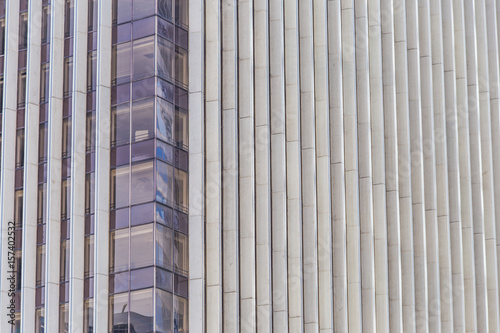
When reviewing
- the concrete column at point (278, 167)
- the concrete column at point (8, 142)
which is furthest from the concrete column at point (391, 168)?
the concrete column at point (8, 142)

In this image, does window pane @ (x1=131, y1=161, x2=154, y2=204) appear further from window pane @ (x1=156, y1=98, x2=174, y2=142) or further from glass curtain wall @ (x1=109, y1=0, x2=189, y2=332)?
window pane @ (x1=156, y1=98, x2=174, y2=142)

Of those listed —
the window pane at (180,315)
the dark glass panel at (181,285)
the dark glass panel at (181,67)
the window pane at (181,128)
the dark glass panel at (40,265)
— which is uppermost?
the dark glass panel at (181,67)

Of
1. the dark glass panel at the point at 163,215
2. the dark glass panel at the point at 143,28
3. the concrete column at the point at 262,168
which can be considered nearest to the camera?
the dark glass panel at the point at 163,215

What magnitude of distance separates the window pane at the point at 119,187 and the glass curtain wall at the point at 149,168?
0.04 m

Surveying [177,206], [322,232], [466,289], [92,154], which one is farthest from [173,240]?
[466,289]

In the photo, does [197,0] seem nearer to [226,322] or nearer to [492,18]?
[226,322]

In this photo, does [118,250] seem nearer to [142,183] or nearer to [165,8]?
[142,183]

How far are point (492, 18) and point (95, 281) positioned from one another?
3274 centimetres

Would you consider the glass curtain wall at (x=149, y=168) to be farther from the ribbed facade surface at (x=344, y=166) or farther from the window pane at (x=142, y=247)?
the ribbed facade surface at (x=344, y=166)

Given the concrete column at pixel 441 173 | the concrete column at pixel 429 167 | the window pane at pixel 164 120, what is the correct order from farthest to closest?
the concrete column at pixel 441 173 → the concrete column at pixel 429 167 → the window pane at pixel 164 120

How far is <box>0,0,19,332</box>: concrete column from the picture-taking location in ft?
178

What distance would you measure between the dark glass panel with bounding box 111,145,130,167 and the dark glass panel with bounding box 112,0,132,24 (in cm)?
555

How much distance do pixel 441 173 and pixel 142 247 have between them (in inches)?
848

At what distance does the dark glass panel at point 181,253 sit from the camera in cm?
5391
